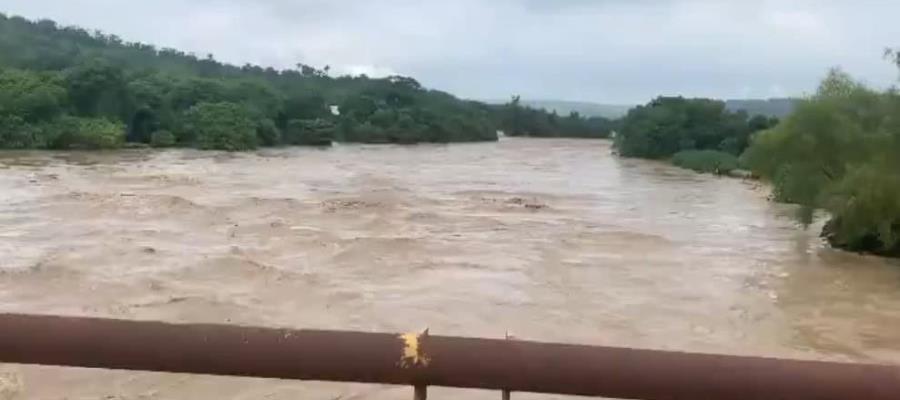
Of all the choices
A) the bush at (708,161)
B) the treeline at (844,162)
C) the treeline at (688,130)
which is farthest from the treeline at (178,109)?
the treeline at (844,162)

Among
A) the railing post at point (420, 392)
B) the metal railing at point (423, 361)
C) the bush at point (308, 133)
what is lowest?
the bush at point (308, 133)

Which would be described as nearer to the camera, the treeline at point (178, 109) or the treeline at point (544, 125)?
the treeline at point (178, 109)

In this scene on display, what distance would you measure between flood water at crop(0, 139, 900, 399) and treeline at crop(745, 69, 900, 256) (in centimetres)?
74

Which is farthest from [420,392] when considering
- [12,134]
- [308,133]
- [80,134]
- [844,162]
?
[308,133]

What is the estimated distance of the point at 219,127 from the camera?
62.1m

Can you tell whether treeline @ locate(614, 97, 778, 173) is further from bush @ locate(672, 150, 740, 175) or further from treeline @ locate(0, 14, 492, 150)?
treeline @ locate(0, 14, 492, 150)

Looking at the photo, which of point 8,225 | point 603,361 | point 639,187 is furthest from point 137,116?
point 603,361

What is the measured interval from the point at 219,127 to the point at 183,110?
6.94 meters

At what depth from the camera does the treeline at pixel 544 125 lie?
106 metres

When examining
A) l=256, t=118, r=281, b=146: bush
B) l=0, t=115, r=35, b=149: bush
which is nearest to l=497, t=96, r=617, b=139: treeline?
l=256, t=118, r=281, b=146: bush

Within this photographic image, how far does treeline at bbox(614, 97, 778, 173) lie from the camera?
6426cm

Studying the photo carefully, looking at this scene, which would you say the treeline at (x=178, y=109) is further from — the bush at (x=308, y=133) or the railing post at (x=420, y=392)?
the railing post at (x=420, y=392)

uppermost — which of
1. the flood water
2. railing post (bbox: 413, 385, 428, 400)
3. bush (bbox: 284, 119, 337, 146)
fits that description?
railing post (bbox: 413, 385, 428, 400)

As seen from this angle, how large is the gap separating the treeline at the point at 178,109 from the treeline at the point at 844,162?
40577 mm
